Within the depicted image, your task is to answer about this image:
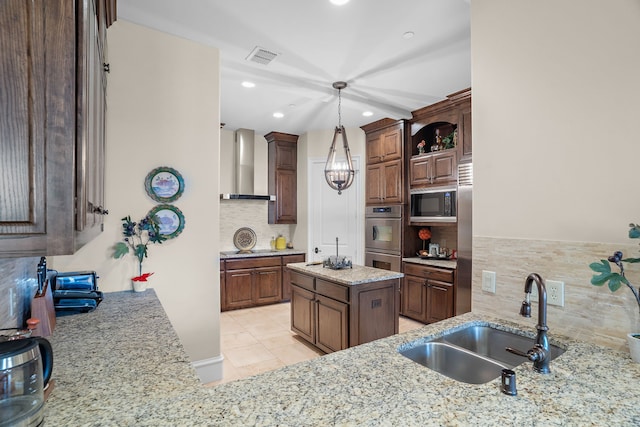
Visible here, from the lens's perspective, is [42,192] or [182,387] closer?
[42,192]

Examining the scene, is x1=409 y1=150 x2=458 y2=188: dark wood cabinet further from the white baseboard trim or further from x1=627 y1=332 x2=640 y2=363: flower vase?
A: the white baseboard trim

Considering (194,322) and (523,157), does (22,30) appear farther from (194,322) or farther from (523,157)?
(194,322)

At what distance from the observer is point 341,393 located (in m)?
1.00

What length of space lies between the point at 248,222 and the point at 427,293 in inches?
125

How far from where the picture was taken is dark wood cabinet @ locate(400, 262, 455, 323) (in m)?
3.96

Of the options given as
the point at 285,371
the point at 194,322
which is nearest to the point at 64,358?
the point at 285,371

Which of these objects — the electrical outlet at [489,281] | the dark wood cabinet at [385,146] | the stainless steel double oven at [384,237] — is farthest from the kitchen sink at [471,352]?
the dark wood cabinet at [385,146]

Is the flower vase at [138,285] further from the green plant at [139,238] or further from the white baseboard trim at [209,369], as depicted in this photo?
the white baseboard trim at [209,369]

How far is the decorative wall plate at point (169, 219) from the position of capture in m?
2.63

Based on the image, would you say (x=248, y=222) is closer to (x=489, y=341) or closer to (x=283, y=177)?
(x=283, y=177)

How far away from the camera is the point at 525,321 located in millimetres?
1636

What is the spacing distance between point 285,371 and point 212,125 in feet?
7.57

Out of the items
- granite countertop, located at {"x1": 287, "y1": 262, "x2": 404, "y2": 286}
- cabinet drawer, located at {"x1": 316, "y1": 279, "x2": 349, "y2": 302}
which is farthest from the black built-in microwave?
cabinet drawer, located at {"x1": 316, "y1": 279, "x2": 349, "y2": 302}

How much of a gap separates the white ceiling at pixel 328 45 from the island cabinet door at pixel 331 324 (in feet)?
7.52
